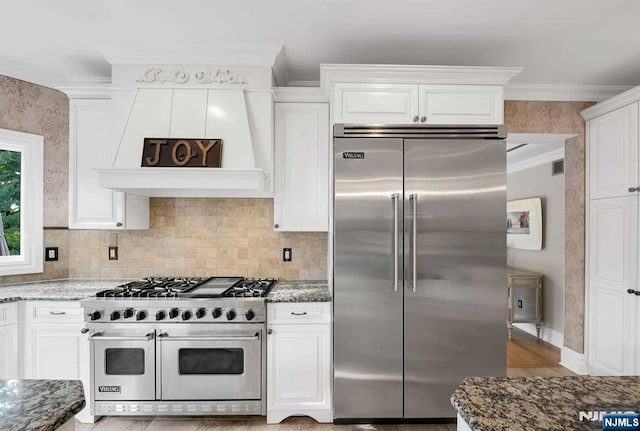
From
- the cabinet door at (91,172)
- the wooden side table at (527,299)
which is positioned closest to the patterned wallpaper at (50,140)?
the cabinet door at (91,172)

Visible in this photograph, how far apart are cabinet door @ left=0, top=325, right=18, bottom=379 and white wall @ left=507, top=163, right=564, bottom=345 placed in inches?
209

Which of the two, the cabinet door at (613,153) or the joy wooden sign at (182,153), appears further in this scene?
the cabinet door at (613,153)

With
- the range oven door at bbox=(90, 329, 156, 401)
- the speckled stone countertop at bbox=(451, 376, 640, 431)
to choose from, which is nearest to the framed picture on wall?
the speckled stone countertop at bbox=(451, 376, 640, 431)

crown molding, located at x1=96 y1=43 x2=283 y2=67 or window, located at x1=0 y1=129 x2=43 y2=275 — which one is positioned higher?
crown molding, located at x1=96 y1=43 x2=283 y2=67

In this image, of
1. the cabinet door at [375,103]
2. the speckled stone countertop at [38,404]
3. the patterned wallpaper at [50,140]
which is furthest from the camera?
the patterned wallpaper at [50,140]

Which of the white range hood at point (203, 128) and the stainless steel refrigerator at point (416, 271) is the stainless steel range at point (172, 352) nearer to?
the stainless steel refrigerator at point (416, 271)

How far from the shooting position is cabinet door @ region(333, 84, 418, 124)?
243cm

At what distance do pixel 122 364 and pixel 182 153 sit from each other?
1.51 m

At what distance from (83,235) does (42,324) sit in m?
0.88

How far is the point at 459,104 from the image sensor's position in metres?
2.45

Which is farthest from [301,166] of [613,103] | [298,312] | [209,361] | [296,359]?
[613,103]

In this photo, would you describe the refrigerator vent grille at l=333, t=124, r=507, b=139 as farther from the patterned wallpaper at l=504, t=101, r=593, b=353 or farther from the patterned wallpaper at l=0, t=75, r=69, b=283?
the patterned wallpaper at l=0, t=75, r=69, b=283

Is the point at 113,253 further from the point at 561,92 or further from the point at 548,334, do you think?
the point at 548,334

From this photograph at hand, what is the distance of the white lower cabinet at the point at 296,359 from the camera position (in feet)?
7.89
